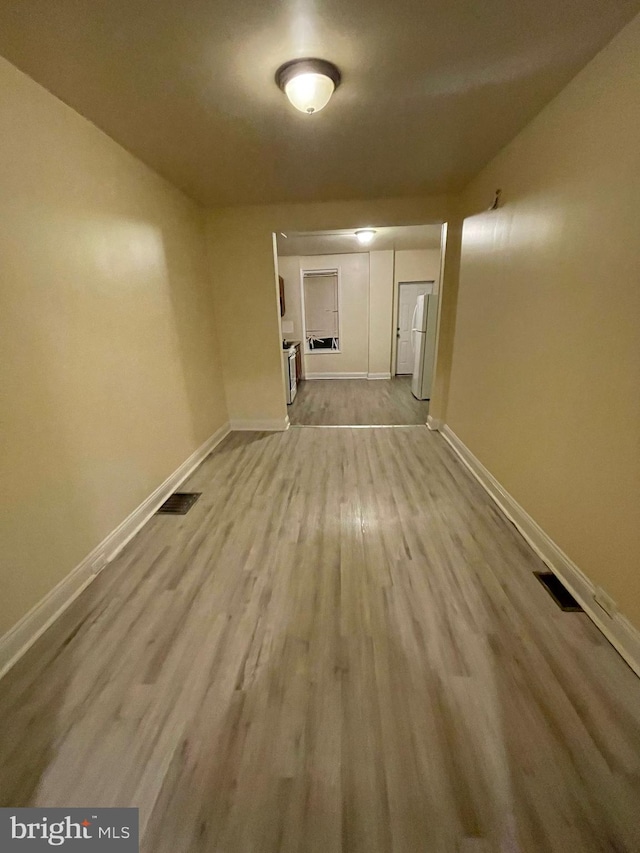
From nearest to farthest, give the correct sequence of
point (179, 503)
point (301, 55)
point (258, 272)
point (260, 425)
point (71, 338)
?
point (301, 55)
point (71, 338)
point (179, 503)
point (258, 272)
point (260, 425)

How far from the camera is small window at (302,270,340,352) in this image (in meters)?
6.66

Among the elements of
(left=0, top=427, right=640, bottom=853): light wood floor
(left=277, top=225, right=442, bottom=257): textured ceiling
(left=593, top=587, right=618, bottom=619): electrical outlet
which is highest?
(left=277, top=225, right=442, bottom=257): textured ceiling

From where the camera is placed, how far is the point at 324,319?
6914 mm

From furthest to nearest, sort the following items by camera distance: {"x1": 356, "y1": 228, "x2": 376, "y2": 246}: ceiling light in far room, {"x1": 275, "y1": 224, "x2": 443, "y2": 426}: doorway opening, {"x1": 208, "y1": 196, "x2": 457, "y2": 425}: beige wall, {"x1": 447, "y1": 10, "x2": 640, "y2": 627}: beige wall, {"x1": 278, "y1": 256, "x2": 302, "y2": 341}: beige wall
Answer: {"x1": 278, "y1": 256, "x2": 302, "y2": 341}: beige wall → {"x1": 275, "y1": 224, "x2": 443, "y2": 426}: doorway opening → {"x1": 356, "y1": 228, "x2": 376, "y2": 246}: ceiling light in far room → {"x1": 208, "y1": 196, "x2": 457, "y2": 425}: beige wall → {"x1": 447, "y1": 10, "x2": 640, "y2": 627}: beige wall

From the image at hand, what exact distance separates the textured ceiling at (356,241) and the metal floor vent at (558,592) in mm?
4252

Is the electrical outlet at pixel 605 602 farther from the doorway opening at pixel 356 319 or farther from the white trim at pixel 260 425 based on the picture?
the doorway opening at pixel 356 319

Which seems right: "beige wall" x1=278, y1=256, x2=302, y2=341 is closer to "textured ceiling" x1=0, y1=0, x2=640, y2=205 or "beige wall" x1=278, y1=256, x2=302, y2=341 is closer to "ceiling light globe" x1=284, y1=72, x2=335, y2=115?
"textured ceiling" x1=0, y1=0, x2=640, y2=205

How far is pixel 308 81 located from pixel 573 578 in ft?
8.90

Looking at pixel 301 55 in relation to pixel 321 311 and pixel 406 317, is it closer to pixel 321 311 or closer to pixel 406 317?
pixel 321 311

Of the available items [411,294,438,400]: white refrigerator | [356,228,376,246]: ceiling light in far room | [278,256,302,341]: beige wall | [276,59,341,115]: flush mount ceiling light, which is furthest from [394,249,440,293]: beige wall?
[276,59,341,115]: flush mount ceiling light

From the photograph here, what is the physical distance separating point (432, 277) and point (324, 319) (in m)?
2.30

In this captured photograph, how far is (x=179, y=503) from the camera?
101 inches

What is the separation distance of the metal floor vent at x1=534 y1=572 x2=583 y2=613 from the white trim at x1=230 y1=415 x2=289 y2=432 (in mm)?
2973

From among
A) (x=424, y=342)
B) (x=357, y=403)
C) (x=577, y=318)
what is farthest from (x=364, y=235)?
(x=577, y=318)
